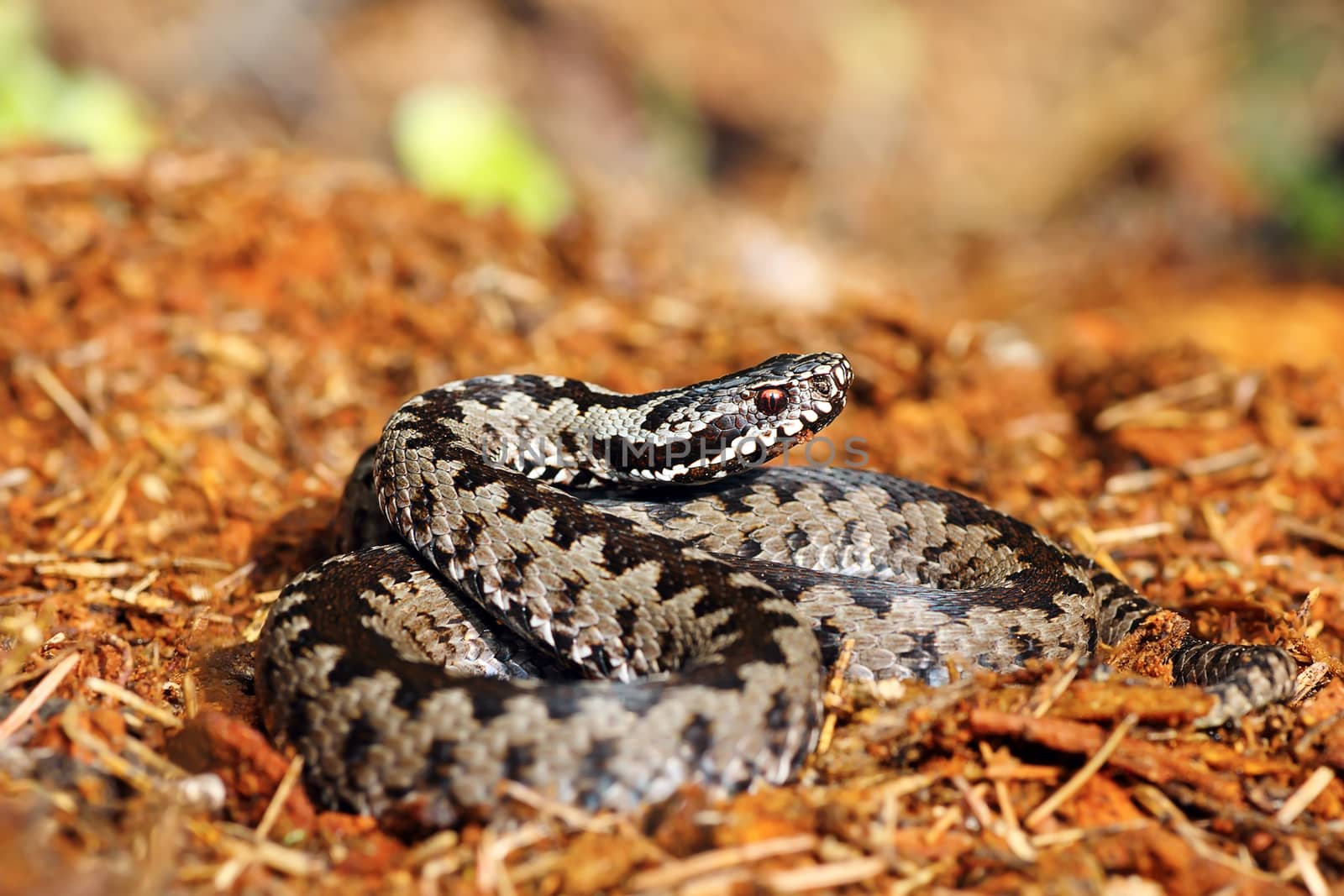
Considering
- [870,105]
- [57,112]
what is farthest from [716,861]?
[870,105]

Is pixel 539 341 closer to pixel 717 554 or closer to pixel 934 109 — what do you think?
pixel 717 554

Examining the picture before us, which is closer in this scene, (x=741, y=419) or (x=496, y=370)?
(x=741, y=419)

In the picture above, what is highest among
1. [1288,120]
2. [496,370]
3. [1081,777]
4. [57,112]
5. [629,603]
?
[1288,120]

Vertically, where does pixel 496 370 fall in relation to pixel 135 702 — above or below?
above

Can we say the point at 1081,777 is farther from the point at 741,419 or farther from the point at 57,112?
the point at 57,112

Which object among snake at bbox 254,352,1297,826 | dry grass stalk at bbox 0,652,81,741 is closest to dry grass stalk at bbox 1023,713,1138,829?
snake at bbox 254,352,1297,826

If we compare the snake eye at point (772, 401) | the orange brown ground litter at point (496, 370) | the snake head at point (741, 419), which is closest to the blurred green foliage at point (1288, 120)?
the orange brown ground litter at point (496, 370)

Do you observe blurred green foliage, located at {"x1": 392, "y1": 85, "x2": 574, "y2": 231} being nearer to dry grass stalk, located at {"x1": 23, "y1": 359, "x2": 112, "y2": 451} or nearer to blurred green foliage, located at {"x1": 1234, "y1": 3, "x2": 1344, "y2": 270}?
dry grass stalk, located at {"x1": 23, "y1": 359, "x2": 112, "y2": 451}
